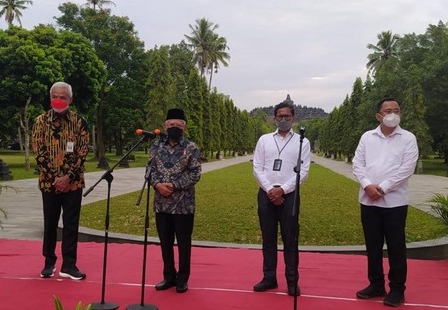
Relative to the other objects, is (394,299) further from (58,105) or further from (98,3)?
(98,3)

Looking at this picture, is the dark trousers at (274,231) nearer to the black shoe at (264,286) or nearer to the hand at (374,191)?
the black shoe at (264,286)

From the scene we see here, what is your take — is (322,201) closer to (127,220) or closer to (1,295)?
(127,220)

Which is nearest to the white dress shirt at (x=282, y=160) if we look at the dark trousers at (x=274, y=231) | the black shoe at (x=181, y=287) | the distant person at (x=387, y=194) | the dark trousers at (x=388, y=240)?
the dark trousers at (x=274, y=231)

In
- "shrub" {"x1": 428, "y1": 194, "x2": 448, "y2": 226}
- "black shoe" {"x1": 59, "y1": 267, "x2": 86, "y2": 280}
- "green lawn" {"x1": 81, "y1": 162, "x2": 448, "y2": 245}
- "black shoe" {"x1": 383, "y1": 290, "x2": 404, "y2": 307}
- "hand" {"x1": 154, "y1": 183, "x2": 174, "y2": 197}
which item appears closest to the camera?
"black shoe" {"x1": 383, "y1": 290, "x2": 404, "y2": 307}

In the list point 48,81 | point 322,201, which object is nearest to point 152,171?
point 322,201

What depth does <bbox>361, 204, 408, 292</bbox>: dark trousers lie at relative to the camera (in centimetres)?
411

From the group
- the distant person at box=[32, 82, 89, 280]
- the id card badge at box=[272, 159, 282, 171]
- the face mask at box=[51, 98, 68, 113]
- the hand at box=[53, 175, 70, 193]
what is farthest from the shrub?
the face mask at box=[51, 98, 68, 113]

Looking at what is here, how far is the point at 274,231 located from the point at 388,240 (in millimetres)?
999

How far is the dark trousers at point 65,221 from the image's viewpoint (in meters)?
4.62

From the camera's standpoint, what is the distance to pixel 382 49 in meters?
54.7

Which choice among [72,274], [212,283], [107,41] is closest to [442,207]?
[212,283]

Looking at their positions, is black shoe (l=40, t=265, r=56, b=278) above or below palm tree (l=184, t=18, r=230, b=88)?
below

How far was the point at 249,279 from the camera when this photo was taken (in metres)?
4.69

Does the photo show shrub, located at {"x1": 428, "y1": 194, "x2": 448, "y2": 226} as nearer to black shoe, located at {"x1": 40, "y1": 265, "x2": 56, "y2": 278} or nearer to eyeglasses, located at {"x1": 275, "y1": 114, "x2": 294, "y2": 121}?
eyeglasses, located at {"x1": 275, "y1": 114, "x2": 294, "y2": 121}
